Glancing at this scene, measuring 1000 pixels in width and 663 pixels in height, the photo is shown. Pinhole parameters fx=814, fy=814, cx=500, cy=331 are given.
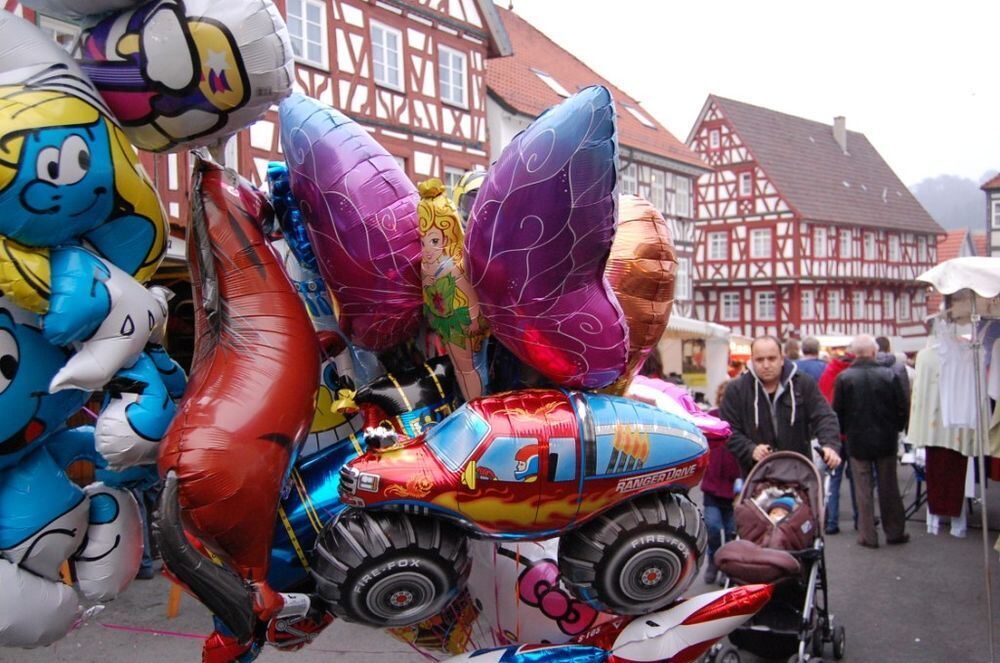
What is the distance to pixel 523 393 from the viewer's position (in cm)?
207

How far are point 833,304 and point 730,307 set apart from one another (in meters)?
3.58

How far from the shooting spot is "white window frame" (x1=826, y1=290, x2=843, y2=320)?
28.4 meters

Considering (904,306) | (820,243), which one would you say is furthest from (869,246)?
(904,306)

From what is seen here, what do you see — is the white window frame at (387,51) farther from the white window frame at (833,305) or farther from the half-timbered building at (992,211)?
the half-timbered building at (992,211)

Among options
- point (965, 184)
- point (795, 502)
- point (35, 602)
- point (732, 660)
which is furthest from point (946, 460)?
point (965, 184)

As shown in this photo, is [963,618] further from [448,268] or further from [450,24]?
[450,24]

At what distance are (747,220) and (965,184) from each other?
77.4 metres

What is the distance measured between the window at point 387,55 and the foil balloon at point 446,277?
10.0m

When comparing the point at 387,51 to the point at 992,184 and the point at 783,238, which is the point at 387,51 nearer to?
the point at 783,238

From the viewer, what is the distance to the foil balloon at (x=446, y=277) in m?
2.07

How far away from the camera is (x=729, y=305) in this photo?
94.9ft

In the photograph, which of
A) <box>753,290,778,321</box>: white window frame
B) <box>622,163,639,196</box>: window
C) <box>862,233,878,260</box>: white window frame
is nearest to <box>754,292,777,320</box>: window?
<box>753,290,778,321</box>: white window frame

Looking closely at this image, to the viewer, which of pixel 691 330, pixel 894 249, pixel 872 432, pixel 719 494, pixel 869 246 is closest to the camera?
pixel 719 494

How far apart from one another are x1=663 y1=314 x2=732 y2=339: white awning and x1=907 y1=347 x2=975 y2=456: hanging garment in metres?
6.12
